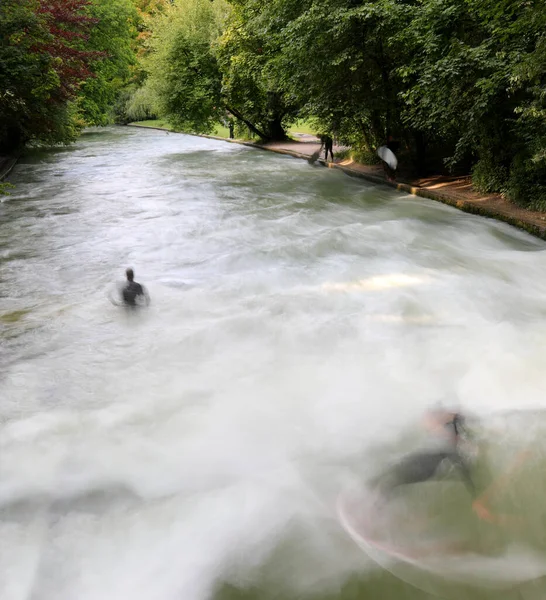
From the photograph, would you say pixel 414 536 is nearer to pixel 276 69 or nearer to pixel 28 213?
pixel 28 213

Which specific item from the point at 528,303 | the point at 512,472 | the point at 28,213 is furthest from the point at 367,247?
the point at 28,213

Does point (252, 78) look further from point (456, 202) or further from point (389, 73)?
point (456, 202)

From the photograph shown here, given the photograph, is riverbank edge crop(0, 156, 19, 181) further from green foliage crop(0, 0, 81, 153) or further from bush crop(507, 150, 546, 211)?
bush crop(507, 150, 546, 211)

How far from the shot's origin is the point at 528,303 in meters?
6.12

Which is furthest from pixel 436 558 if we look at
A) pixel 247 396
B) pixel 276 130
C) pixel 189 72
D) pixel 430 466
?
pixel 189 72

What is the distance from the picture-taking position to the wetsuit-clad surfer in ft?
11.4

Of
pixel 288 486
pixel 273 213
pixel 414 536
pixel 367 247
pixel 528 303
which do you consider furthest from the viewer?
pixel 273 213

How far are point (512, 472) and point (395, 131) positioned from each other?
11820 mm

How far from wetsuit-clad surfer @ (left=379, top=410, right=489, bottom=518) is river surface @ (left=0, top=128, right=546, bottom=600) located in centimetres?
13

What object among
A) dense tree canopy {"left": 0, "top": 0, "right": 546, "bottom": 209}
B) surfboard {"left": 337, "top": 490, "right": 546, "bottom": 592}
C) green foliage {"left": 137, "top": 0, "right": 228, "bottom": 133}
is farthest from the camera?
green foliage {"left": 137, "top": 0, "right": 228, "bottom": 133}

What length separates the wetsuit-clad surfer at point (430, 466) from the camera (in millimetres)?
3461

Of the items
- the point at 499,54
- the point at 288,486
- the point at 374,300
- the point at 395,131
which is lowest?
the point at 288,486

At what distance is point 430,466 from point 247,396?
1653 millimetres

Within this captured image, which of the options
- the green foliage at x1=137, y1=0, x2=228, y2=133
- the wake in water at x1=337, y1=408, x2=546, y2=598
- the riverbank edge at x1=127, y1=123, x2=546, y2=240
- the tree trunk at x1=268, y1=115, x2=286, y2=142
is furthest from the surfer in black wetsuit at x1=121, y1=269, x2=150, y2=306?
the tree trunk at x1=268, y1=115, x2=286, y2=142
